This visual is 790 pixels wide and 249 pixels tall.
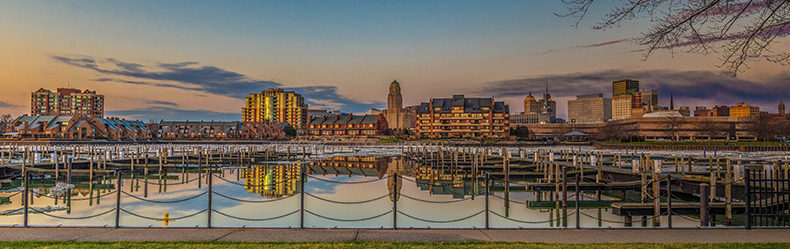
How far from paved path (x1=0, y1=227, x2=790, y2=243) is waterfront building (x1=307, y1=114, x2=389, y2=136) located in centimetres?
15810

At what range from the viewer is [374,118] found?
6860 inches

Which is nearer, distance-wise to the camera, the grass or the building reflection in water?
the grass

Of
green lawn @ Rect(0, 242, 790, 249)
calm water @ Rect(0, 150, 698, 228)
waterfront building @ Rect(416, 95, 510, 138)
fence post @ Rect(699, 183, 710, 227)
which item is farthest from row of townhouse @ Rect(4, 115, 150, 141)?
fence post @ Rect(699, 183, 710, 227)

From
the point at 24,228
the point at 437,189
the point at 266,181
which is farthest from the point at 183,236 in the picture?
the point at 266,181

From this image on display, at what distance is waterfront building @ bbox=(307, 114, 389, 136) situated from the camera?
17120 cm

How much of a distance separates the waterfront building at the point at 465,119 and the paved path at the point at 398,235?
150487 mm

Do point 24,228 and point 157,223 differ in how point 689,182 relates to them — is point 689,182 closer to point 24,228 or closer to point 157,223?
point 157,223

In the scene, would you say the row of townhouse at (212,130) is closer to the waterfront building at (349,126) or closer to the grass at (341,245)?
the waterfront building at (349,126)

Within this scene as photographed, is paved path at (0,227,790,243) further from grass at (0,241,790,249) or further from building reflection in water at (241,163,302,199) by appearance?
building reflection in water at (241,163,302,199)

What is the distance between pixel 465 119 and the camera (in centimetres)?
16488

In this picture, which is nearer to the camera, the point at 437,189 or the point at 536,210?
the point at 536,210

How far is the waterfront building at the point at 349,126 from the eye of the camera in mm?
171200

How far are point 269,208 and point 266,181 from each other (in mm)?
12802

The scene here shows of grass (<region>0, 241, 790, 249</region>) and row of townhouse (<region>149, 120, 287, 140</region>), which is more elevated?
row of townhouse (<region>149, 120, 287, 140</region>)
